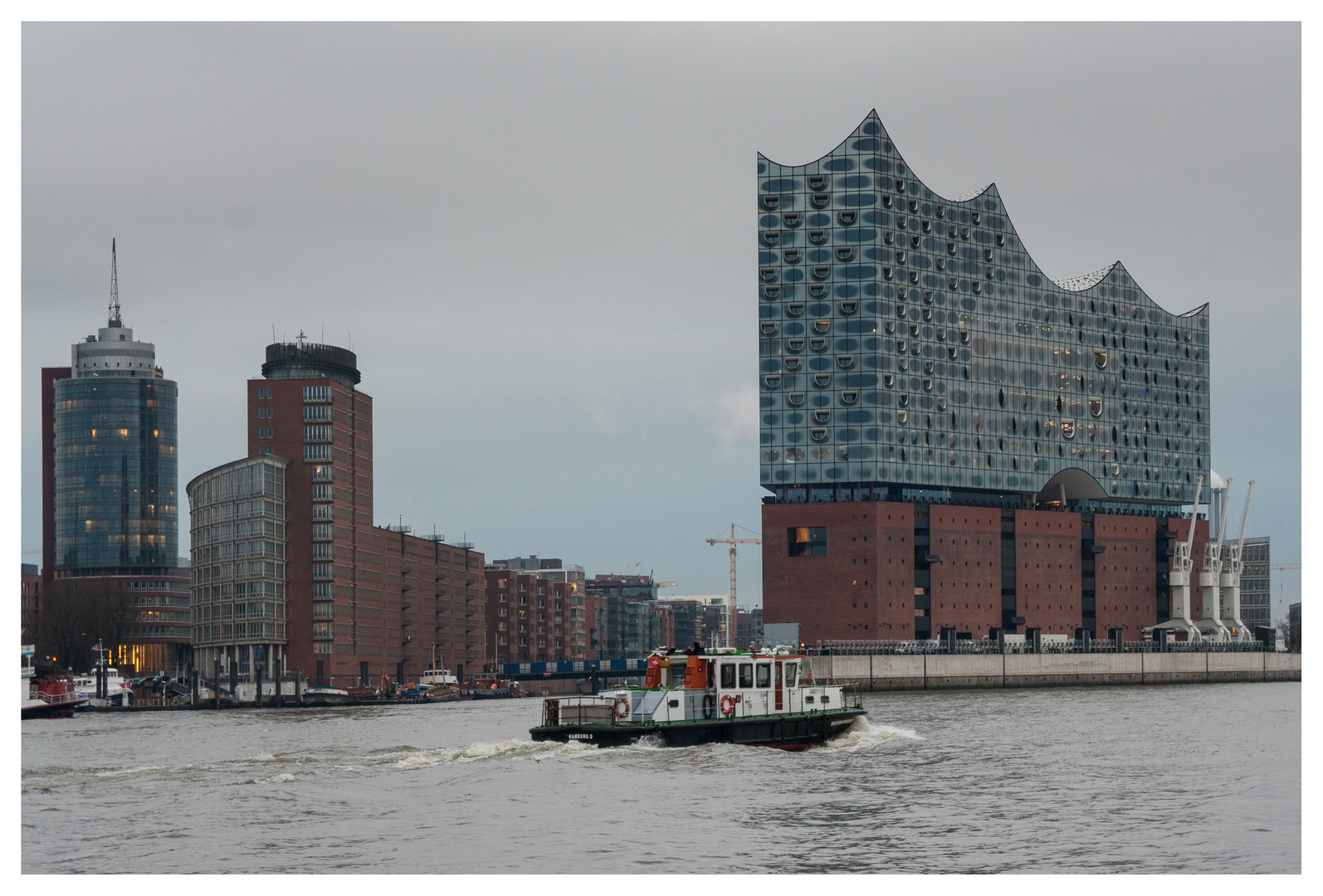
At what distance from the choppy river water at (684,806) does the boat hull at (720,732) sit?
3.52 ft

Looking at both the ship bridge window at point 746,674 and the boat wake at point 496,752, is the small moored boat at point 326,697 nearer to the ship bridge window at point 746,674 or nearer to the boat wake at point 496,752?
the ship bridge window at point 746,674

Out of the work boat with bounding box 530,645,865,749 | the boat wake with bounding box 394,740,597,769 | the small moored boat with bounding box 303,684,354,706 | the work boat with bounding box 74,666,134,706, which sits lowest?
the small moored boat with bounding box 303,684,354,706

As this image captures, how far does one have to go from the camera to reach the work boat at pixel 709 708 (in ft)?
242

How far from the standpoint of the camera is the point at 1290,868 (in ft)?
138

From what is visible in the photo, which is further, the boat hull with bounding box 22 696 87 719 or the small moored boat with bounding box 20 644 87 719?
the boat hull with bounding box 22 696 87 719

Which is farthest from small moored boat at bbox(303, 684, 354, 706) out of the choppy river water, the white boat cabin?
the white boat cabin

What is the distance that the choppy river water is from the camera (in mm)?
43750

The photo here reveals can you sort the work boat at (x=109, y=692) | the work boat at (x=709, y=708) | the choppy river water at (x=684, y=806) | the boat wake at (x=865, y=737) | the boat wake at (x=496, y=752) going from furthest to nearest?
the work boat at (x=109, y=692) < the boat wake at (x=865, y=737) < the work boat at (x=709, y=708) < the boat wake at (x=496, y=752) < the choppy river water at (x=684, y=806)

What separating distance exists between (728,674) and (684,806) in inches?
910

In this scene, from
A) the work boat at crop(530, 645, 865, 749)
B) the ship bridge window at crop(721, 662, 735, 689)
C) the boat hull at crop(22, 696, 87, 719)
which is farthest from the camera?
the boat hull at crop(22, 696, 87, 719)

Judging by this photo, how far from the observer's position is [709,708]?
76125 millimetres

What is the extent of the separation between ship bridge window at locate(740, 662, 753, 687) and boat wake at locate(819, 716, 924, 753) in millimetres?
5449

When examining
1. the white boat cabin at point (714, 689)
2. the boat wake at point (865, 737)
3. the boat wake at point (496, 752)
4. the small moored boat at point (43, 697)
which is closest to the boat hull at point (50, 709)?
the small moored boat at point (43, 697)

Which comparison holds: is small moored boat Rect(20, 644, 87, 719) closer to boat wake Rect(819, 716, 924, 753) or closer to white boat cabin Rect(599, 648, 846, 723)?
white boat cabin Rect(599, 648, 846, 723)
